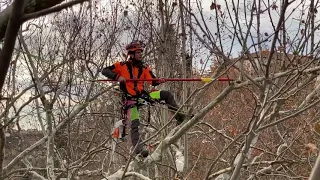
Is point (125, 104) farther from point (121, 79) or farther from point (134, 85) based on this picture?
point (121, 79)

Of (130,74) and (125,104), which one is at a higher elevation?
(130,74)

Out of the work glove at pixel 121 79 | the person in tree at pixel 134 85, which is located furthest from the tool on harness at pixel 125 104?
the work glove at pixel 121 79

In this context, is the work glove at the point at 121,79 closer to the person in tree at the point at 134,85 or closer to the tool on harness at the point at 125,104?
the person in tree at the point at 134,85

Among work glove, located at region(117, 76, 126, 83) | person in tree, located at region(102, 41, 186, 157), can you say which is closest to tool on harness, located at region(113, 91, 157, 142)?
person in tree, located at region(102, 41, 186, 157)

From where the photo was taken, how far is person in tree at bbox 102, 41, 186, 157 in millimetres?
5449

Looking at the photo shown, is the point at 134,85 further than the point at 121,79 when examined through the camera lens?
Yes

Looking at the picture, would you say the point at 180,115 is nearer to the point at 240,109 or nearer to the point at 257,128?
the point at 257,128

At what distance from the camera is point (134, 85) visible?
5.51 meters

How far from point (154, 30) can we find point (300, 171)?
421cm

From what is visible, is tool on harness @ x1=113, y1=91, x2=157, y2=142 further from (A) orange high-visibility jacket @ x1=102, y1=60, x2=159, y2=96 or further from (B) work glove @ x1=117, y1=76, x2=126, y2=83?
(B) work glove @ x1=117, y1=76, x2=126, y2=83

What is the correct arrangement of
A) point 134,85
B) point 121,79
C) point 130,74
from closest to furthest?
point 121,79 → point 134,85 → point 130,74

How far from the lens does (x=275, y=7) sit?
3.84 metres

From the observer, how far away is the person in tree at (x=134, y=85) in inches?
215

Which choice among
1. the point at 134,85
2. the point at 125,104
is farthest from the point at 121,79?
the point at 125,104
